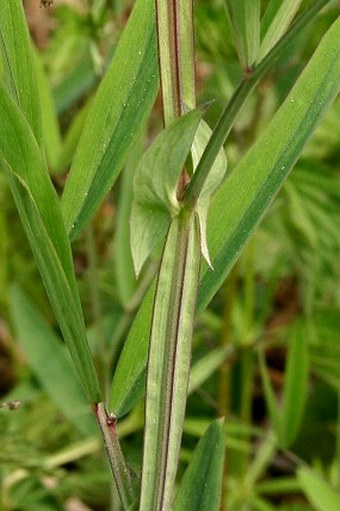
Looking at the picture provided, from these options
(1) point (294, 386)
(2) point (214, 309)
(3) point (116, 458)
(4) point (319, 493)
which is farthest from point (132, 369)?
(2) point (214, 309)

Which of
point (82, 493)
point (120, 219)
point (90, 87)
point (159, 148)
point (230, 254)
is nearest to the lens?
point (159, 148)

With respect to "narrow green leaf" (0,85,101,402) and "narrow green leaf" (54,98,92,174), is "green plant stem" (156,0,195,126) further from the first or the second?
"narrow green leaf" (54,98,92,174)

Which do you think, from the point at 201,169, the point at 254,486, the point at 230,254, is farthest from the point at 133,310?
the point at 201,169

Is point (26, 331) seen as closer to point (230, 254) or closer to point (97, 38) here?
point (97, 38)

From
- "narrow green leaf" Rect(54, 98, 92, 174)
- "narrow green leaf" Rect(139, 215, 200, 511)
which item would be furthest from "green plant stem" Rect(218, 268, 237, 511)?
"narrow green leaf" Rect(139, 215, 200, 511)

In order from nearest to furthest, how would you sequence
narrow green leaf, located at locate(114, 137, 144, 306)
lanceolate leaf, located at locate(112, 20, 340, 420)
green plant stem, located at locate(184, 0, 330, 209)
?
green plant stem, located at locate(184, 0, 330, 209) < lanceolate leaf, located at locate(112, 20, 340, 420) < narrow green leaf, located at locate(114, 137, 144, 306)

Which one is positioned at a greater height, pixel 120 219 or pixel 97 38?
pixel 97 38

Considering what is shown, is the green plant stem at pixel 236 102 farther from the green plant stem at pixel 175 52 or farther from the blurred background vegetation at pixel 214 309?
the blurred background vegetation at pixel 214 309
